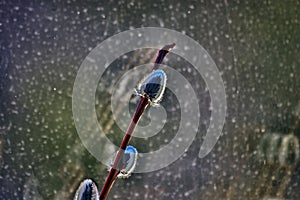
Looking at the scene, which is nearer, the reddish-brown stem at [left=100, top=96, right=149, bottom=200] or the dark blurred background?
the reddish-brown stem at [left=100, top=96, right=149, bottom=200]

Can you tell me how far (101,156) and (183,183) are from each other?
0.10 meters

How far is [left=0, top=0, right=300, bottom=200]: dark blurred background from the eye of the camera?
54 cm

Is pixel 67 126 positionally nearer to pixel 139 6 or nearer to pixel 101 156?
pixel 101 156

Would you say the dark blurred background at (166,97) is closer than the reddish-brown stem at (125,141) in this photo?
No

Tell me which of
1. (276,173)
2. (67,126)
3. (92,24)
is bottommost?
(276,173)

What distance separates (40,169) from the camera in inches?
21.9

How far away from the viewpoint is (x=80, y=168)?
545mm

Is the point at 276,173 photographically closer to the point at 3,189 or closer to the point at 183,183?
the point at 183,183

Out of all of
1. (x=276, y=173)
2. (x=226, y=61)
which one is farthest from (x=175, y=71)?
(x=276, y=173)

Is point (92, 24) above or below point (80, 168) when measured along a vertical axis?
above

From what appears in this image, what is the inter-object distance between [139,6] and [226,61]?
0.12 m

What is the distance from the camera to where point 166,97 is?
1.75 feet

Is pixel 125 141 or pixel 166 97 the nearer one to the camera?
pixel 125 141

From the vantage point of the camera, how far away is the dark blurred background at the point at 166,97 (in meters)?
0.54
